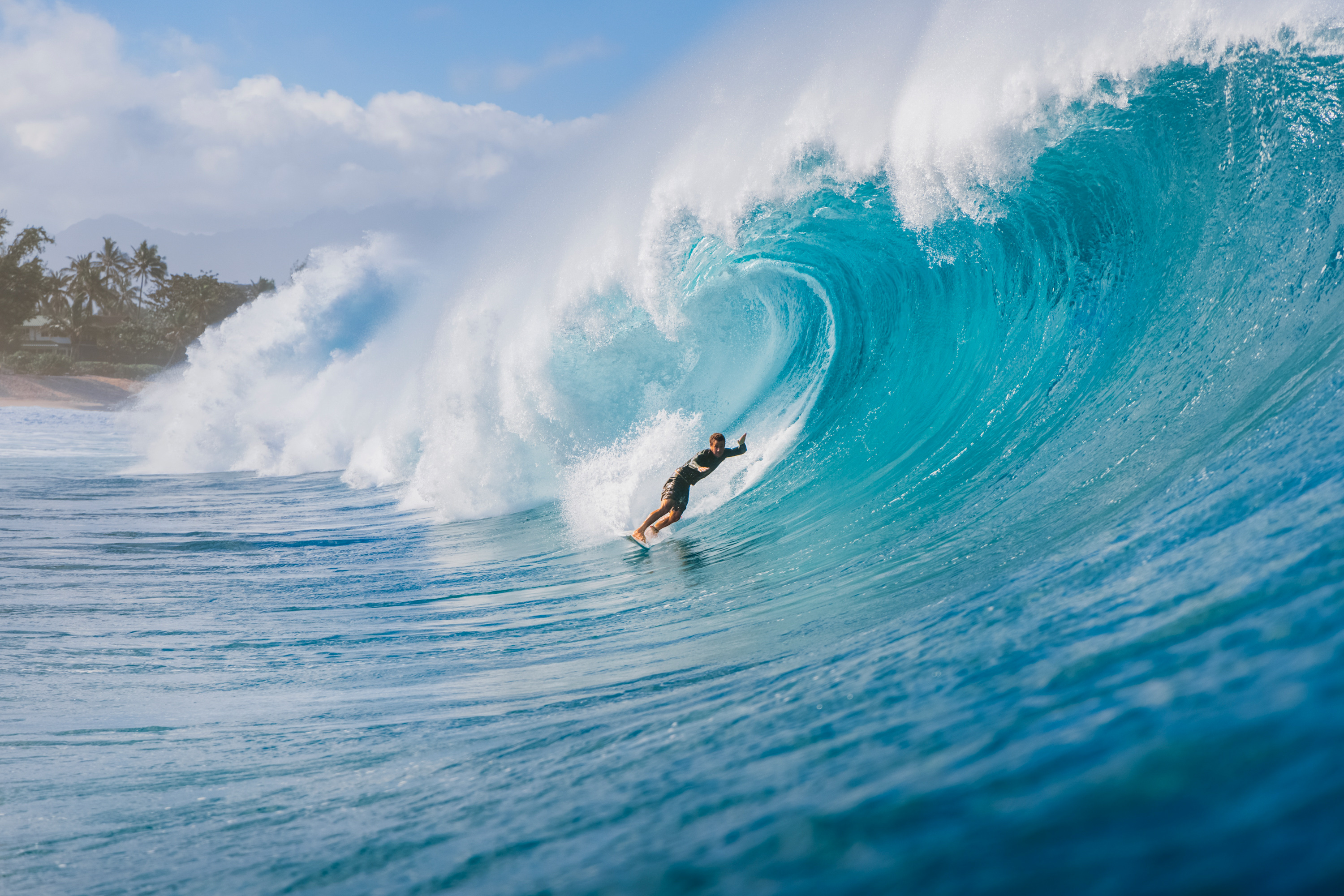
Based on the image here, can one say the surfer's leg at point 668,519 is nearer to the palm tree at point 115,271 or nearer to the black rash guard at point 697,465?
the black rash guard at point 697,465

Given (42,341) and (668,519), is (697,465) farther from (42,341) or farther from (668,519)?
(42,341)

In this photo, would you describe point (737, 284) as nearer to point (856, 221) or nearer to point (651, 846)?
point (856, 221)

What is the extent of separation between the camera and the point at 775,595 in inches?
222

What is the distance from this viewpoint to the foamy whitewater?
1.95 metres

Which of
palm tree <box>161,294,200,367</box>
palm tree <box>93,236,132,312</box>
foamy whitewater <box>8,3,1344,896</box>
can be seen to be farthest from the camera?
palm tree <box>93,236,132,312</box>

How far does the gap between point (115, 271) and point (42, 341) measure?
679 inches

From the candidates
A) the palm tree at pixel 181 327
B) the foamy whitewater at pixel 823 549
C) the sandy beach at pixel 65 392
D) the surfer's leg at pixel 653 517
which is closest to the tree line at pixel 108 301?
the palm tree at pixel 181 327

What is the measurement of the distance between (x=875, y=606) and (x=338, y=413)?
1981 centimetres

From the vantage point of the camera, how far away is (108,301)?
66.1 metres

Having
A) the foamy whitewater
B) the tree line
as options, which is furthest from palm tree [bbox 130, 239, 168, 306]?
the foamy whitewater

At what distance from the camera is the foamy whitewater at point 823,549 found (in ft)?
6.40

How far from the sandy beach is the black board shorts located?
45.1 metres

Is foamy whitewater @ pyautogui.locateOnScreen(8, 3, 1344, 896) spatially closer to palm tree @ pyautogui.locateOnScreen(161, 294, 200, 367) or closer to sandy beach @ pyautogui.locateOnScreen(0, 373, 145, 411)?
sandy beach @ pyautogui.locateOnScreen(0, 373, 145, 411)

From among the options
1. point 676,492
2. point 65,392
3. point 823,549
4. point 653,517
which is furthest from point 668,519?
point 65,392
